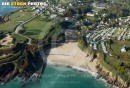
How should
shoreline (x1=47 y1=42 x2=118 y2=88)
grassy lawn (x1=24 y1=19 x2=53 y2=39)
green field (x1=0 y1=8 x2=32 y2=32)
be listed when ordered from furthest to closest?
green field (x1=0 y1=8 x2=32 y2=32) < grassy lawn (x1=24 y1=19 x2=53 y2=39) < shoreline (x1=47 y1=42 x2=118 y2=88)

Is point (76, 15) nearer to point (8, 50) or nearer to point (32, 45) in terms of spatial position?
point (32, 45)

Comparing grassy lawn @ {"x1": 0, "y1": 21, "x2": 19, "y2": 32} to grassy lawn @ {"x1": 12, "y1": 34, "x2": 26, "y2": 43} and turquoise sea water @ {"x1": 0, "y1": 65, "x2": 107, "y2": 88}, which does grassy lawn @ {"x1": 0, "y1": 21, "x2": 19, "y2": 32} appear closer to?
grassy lawn @ {"x1": 12, "y1": 34, "x2": 26, "y2": 43}

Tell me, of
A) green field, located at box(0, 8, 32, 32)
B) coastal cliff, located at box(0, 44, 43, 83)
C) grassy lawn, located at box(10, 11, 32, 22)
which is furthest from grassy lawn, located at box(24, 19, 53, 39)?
coastal cliff, located at box(0, 44, 43, 83)

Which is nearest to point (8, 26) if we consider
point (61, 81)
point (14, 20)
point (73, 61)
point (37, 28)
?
point (14, 20)

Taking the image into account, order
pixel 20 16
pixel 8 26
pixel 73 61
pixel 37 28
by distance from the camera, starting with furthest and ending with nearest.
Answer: pixel 20 16, pixel 8 26, pixel 37 28, pixel 73 61

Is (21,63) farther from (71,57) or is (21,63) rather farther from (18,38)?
(18,38)

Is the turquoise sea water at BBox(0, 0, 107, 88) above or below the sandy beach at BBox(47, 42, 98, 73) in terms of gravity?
below
